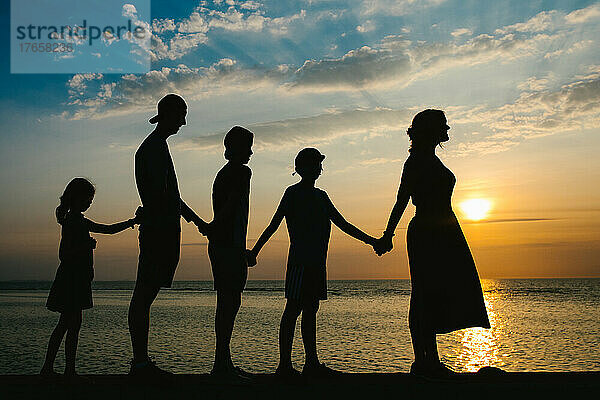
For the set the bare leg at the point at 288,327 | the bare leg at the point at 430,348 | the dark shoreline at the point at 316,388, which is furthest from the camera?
the bare leg at the point at 288,327

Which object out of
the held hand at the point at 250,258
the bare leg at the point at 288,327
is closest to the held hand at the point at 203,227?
the held hand at the point at 250,258

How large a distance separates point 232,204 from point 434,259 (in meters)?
1.75

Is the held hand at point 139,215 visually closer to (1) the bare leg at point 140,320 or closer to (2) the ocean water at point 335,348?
(1) the bare leg at point 140,320

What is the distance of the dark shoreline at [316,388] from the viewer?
3426 millimetres

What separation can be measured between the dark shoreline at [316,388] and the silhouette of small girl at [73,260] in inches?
24.3

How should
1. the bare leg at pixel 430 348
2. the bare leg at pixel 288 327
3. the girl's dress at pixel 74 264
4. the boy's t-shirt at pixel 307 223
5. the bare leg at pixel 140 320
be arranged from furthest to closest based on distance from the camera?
the girl's dress at pixel 74 264 < the boy's t-shirt at pixel 307 223 < the bare leg at pixel 288 327 < the bare leg at pixel 430 348 < the bare leg at pixel 140 320

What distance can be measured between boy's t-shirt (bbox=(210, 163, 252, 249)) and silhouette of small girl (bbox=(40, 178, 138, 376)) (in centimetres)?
121

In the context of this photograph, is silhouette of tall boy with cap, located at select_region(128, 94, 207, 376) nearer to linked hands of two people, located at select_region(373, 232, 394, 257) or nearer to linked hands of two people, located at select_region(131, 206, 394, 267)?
linked hands of two people, located at select_region(131, 206, 394, 267)

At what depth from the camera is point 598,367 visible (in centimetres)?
1399

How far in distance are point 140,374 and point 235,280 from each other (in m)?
0.99

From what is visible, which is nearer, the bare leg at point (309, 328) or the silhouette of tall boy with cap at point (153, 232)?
the silhouette of tall boy with cap at point (153, 232)

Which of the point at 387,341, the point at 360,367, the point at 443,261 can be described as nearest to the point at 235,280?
the point at 443,261

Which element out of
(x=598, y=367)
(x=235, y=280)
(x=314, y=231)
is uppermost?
(x=314, y=231)

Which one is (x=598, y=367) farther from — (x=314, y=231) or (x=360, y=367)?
(x=314, y=231)
